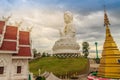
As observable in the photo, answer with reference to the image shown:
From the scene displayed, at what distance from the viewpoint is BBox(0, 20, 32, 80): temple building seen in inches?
632

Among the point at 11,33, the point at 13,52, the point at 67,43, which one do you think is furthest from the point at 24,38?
the point at 67,43

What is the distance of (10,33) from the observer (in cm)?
1716

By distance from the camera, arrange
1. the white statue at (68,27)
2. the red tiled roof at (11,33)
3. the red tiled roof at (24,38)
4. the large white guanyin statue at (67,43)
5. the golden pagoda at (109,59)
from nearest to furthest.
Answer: the golden pagoda at (109,59) < the red tiled roof at (11,33) < the red tiled roof at (24,38) < the large white guanyin statue at (67,43) < the white statue at (68,27)

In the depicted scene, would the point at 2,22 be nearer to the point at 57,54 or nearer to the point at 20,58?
the point at 20,58

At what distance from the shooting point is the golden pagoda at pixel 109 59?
1411cm

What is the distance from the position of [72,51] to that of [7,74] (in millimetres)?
34360

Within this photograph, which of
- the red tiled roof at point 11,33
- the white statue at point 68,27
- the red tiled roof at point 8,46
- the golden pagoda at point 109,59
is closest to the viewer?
the golden pagoda at point 109,59

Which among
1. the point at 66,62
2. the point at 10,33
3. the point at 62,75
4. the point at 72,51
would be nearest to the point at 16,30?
the point at 10,33

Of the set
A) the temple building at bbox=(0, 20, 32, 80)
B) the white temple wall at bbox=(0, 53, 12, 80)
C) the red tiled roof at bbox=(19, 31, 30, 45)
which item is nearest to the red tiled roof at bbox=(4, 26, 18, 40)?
the temple building at bbox=(0, 20, 32, 80)

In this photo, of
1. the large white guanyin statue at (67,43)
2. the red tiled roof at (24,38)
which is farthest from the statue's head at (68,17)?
the red tiled roof at (24,38)

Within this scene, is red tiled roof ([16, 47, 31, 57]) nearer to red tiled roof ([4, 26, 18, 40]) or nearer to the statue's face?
red tiled roof ([4, 26, 18, 40])

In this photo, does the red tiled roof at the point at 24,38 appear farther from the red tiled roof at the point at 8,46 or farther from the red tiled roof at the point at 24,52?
the red tiled roof at the point at 8,46

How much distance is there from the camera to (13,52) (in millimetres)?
16172

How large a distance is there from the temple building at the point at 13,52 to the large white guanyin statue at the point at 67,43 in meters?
31.9
